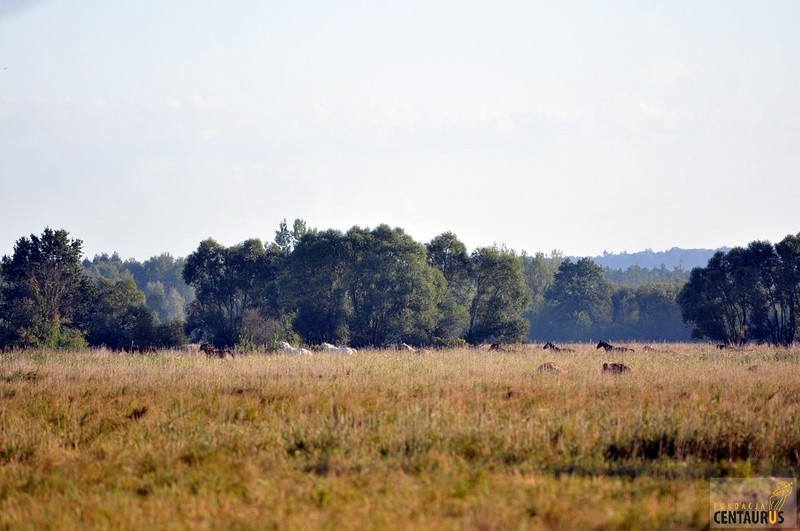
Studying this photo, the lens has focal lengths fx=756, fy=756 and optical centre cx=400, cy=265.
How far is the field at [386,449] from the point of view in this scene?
27.7 ft

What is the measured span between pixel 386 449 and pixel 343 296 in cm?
3937

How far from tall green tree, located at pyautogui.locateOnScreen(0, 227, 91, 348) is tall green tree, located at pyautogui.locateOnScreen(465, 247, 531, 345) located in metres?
24.8

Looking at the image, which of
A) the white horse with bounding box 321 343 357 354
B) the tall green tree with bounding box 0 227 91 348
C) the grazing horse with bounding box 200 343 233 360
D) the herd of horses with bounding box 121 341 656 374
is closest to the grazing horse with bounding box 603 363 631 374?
the herd of horses with bounding box 121 341 656 374

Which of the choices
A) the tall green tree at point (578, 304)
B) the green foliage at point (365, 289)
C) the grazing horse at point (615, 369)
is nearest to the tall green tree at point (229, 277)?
the green foliage at point (365, 289)

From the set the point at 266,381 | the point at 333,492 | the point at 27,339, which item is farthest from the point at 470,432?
the point at 27,339

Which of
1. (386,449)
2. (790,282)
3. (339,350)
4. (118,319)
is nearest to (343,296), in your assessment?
(118,319)

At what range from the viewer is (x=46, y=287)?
47.6 m

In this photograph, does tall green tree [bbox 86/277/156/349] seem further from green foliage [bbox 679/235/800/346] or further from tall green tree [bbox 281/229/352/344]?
green foliage [bbox 679/235/800/346]

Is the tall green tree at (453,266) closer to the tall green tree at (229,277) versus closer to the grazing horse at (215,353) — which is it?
the tall green tree at (229,277)

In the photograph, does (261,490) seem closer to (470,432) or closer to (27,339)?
(470,432)

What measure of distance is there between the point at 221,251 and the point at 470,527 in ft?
162

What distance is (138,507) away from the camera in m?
8.81

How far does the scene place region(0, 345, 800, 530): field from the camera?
27.7 feet

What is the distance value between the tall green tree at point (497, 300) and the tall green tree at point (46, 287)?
24779 mm
